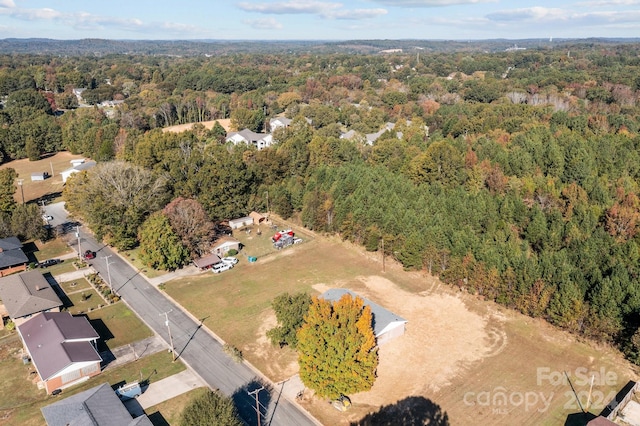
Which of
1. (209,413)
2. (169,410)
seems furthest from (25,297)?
(209,413)

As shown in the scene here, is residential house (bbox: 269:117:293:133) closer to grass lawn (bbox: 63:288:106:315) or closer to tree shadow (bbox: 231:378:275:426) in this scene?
grass lawn (bbox: 63:288:106:315)

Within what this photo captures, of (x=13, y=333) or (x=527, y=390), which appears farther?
(x=13, y=333)

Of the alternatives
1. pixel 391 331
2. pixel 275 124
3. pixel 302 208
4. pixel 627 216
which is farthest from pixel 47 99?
pixel 627 216

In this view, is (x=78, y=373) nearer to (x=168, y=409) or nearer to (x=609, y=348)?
(x=168, y=409)

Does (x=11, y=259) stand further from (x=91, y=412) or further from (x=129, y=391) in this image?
(x=91, y=412)

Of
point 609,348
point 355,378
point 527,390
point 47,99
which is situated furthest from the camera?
point 47,99

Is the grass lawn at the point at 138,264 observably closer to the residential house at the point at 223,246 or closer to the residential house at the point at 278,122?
the residential house at the point at 223,246

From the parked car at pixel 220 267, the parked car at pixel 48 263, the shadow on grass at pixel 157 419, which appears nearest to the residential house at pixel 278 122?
the parked car at pixel 220 267
